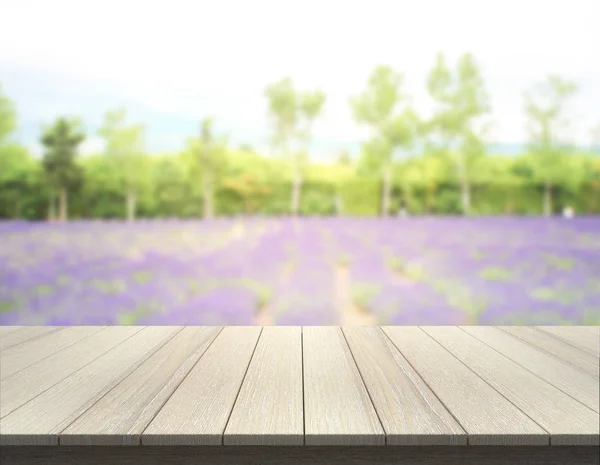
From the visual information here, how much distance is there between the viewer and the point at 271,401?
1442mm

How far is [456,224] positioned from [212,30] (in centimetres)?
273

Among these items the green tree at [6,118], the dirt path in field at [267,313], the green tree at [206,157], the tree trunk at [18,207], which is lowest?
the dirt path in field at [267,313]

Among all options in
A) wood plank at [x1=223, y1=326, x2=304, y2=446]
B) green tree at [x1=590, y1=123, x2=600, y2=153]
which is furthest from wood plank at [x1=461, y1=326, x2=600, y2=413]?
green tree at [x1=590, y1=123, x2=600, y2=153]

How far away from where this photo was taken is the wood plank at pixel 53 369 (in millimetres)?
1493

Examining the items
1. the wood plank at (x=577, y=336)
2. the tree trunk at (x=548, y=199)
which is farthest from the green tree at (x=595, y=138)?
the wood plank at (x=577, y=336)

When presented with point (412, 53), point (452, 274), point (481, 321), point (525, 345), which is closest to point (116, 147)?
point (412, 53)

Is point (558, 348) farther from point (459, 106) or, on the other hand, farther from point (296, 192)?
point (296, 192)

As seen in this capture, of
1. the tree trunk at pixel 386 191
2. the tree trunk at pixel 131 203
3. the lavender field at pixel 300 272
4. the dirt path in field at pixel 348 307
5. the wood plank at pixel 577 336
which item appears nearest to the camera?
the wood plank at pixel 577 336

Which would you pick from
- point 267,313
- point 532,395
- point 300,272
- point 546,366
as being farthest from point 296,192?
point 532,395

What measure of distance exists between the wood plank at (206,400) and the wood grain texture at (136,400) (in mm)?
29

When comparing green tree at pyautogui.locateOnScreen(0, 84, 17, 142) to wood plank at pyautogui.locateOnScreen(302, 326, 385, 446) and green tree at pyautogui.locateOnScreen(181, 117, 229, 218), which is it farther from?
wood plank at pyautogui.locateOnScreen(302, 326, 385, 446)

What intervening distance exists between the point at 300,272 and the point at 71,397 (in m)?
2.15

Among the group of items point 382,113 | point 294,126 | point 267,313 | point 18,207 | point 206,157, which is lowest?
point 267,313

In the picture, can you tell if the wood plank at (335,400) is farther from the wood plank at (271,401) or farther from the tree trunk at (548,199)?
the tree trunk at (548,199)
